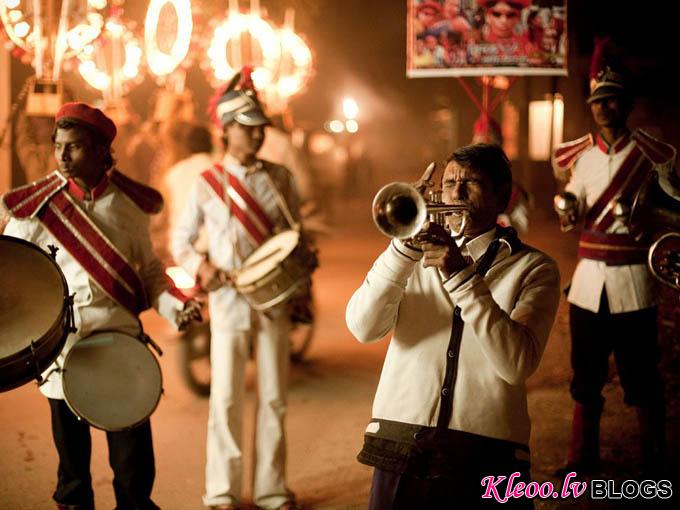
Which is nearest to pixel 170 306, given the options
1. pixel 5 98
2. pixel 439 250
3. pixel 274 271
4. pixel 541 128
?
pixel 274 271

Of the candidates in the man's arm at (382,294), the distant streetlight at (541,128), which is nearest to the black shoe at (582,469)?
the man's arm at (382,294)

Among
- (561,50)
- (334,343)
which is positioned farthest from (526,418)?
(334,343)

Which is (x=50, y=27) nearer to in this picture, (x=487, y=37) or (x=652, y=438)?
(x=487, y=37)

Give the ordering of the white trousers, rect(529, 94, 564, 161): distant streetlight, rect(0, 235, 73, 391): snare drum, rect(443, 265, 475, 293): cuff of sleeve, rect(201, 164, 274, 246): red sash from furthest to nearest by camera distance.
Answer: rect(529, 94, 564, 161): distant streetlight
rect(201, 164, 274, 246): red sash
the white trousers
rect(0, 235, 73, 391): snare drum
rect(443, 265, 475, 293): cuff of sleeve

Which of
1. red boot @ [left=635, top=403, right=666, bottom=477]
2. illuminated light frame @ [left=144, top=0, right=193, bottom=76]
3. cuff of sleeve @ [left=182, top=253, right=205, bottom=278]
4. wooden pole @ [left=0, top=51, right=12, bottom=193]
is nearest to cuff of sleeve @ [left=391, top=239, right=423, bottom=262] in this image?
cuff of sleeve @ [left=182, top=253, right=205, bottom=278]

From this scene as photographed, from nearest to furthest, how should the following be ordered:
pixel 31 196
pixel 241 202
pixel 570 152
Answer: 1. pixel 31 196
2. pixel 241 202
3. pixel 570 152

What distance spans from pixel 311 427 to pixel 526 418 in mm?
4137

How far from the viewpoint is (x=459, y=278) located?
271cm

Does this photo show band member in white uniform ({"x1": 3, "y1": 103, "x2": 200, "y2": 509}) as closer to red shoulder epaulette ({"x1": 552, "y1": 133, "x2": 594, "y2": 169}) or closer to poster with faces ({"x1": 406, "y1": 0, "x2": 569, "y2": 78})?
poster with faces ({"x1": 406, "y1": 0, "x2": 569, "y2": 78})

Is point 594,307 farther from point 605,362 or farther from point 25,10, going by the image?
point 25,10

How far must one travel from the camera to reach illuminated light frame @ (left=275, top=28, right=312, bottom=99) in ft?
41.4

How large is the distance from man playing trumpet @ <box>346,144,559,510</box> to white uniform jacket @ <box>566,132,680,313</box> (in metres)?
2.71

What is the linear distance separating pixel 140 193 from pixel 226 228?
0.90 meters

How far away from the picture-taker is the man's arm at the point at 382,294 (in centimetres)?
281
